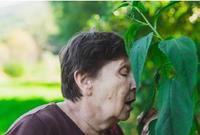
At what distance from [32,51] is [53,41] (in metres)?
1.74

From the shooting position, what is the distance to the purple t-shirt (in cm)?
246

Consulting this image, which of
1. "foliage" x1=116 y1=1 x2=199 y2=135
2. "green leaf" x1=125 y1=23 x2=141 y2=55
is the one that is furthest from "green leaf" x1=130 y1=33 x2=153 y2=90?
"green leaf" x1=125 y1=23 x2=141 y2=55

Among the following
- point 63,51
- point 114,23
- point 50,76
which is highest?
point 63,51

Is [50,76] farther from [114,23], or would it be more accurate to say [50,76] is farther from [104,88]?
[104,88]

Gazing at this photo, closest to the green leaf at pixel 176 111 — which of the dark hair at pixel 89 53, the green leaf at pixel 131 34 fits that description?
the green leaf at pixel 131 34

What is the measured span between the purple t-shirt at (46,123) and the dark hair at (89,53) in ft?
0.29

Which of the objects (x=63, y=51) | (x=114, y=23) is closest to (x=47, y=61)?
(x=114, y=23)

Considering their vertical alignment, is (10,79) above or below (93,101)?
below

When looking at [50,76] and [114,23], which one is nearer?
[114,23]

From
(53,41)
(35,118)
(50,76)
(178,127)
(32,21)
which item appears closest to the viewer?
(178,127)

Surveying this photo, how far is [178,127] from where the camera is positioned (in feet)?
6.54

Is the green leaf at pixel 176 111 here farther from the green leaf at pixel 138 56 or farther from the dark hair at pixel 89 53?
the dark hair at pixel 89 53

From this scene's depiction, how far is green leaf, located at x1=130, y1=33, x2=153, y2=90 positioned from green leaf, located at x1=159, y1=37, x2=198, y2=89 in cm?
8

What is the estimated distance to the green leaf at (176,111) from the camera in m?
1.98
